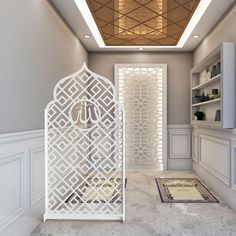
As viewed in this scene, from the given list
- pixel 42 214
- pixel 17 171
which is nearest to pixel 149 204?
pixel 42 214

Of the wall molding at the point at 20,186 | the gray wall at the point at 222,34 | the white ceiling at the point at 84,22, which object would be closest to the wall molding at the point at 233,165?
the gray wall at the point at 222,34

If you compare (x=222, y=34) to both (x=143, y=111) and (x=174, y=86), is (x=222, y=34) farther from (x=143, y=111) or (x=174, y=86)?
(x=143, y=111)

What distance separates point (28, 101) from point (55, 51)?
1.08 m

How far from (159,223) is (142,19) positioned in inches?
108

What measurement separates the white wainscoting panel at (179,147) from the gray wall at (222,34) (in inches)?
61.3

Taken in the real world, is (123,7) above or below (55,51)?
above

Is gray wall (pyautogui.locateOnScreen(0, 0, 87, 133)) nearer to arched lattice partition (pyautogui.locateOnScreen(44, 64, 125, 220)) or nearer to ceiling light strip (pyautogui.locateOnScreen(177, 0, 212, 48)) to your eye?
arched lattice partition (pyautogui.locateOnScreen(44, 64, 125, 220))

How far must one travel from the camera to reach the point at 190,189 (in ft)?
13.2

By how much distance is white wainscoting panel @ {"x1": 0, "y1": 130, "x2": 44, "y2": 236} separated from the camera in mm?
2078

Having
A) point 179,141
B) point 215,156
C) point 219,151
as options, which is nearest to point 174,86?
point 179,141

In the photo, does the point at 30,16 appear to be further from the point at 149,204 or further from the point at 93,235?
the point at 149,204

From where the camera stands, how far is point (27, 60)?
2549 millimetres

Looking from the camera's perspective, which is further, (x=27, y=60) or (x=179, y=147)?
(x=179, y=147)

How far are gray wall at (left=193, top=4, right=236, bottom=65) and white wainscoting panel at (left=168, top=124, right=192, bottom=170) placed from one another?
5.11ft
